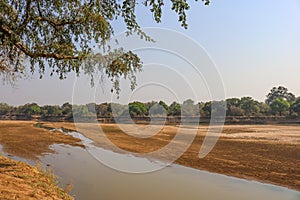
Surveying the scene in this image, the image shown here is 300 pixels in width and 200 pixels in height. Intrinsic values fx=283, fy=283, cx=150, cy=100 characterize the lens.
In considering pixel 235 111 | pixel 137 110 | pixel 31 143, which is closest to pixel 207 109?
pixel 235 111

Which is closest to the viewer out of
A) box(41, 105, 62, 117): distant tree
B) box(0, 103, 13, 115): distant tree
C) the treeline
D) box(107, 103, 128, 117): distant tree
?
box(107, 103, 128, 117): distant tree

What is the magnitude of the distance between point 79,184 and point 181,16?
7.31 meters

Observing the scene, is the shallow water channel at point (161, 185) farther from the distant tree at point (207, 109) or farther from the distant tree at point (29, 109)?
the distant tree at point (29, 109)

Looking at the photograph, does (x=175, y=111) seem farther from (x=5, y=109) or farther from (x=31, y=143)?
(x=5, y=109)

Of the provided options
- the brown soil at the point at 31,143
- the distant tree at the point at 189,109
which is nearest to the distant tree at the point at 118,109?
the distant tree at the point at 189,109

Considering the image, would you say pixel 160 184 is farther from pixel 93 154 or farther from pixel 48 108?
pixel 48 108

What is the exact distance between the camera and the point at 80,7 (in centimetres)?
692

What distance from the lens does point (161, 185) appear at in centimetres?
1028

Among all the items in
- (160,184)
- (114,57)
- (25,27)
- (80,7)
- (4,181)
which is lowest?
(160,184)

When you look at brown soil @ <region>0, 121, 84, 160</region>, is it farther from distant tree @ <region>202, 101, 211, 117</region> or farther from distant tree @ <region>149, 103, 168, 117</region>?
distant tree @ <region>149, 103, 168, 117</region>

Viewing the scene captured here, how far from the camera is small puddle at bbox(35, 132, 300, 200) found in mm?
8898

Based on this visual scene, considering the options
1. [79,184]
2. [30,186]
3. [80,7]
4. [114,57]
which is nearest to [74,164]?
[79,184]

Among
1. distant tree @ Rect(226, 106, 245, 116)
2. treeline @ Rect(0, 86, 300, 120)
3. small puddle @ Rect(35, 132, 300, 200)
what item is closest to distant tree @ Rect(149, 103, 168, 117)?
treeline @ Rect(0, 86, 300, 120)

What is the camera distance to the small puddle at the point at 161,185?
8.90 meters
